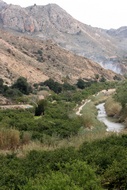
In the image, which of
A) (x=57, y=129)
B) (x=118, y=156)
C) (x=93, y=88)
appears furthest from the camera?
(x=93, y=88)

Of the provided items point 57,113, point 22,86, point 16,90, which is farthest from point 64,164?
point 22,86

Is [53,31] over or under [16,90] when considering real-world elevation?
under

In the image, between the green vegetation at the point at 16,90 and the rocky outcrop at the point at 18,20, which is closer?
the green vegetation at the point at 16,90

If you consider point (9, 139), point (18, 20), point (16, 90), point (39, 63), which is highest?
point (9, 139)

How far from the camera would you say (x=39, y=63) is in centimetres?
8819

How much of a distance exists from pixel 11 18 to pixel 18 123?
533 feet

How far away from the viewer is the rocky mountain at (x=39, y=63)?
75688 mm

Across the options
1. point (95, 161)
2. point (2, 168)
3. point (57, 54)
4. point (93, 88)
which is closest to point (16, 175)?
point (2, 168)

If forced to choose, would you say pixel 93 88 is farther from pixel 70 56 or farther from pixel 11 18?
pixel 11 18

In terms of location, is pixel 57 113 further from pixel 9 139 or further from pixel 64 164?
pixel 64 164

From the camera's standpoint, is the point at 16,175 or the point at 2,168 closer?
the point at 16,175

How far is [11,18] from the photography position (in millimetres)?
184375

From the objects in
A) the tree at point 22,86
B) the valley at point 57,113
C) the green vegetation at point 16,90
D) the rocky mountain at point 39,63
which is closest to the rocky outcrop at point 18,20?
the valley at point 57,113

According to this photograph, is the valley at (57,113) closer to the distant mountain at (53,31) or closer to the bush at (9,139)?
the bush at (9,139)
